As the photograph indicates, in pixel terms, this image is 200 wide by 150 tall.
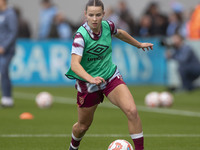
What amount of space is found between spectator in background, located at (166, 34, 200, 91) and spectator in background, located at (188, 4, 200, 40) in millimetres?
1479

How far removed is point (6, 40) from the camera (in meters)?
15.4

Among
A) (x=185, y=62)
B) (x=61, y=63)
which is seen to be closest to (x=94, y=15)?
(x=185, y=62)

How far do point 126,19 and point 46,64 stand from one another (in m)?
4.00

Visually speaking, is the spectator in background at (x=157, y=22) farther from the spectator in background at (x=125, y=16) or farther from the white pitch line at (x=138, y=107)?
the white pitch line at (x=138, y=107)

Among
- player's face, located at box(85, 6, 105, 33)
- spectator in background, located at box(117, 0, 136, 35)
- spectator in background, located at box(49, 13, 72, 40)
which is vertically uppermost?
player's face, located at box(85, 6, 105, 33)

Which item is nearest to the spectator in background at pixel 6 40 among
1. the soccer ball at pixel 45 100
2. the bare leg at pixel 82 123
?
the soccer ball at pixel 45 100

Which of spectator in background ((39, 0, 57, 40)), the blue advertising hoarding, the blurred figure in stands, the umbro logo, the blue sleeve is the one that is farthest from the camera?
spectator in background ((39, 0, 57, 40))

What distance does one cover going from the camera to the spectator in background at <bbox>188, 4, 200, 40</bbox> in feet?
73.0

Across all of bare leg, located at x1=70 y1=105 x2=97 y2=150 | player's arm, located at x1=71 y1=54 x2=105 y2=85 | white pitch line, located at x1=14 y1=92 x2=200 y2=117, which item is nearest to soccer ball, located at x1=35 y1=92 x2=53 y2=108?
white pitch line, located at x1=14 y1=92 x2=200 y2=117

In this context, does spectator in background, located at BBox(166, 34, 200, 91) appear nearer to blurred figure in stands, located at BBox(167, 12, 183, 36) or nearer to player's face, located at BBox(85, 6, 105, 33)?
blurred figure in stands, located at BBox(167, 12, 183, 36)

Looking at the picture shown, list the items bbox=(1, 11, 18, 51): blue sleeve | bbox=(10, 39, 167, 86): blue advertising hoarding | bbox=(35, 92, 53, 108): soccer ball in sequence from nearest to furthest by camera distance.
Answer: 1. bbox=(1, 11, 18, 51): blue sleeve
2. bbox=(35, 92, 53, 108): soccer ball
3. bbox=(10, 39, 167, 86): blue advertising hoarding

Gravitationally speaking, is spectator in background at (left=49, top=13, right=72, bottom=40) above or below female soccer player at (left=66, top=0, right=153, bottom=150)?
below

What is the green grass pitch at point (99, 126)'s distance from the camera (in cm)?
982

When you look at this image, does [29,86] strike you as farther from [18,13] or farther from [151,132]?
[151,132]
